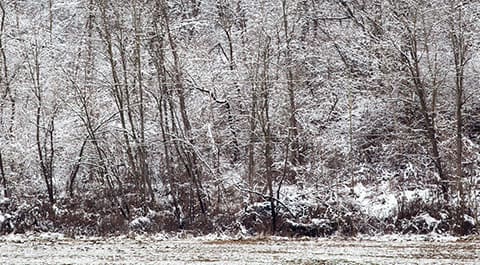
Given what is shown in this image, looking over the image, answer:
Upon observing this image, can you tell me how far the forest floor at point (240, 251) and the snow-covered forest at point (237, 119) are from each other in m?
1.94

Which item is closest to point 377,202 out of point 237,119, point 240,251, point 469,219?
point 469,219

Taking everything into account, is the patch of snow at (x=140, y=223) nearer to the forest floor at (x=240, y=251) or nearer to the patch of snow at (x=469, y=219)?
the forest floor at (x=240, y=251)

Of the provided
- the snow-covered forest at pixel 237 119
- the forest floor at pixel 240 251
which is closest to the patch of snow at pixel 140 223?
the snow-covered forest at pixel 237 119

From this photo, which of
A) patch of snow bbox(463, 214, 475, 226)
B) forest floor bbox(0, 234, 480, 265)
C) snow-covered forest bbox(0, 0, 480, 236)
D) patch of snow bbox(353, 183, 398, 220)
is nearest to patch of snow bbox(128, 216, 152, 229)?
snow-covered forest bbox(0, 0, 480, 236)

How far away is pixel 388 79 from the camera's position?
73.4 ft

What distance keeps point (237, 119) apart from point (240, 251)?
26.2ft

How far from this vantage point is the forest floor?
13906 mm

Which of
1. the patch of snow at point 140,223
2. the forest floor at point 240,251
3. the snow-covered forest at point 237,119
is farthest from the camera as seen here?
the snow-covered forest at point 237,119

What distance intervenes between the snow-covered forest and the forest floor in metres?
1.94

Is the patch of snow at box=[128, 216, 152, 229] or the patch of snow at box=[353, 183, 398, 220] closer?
the patch of snow at box=[353, 183, 398, 220]

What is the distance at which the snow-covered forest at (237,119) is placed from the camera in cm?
2031

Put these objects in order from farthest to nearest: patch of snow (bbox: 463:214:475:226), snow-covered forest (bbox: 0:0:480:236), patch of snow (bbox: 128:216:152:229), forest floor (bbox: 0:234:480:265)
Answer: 1. snow-covered forest (bbox: 0:0:480:236)
2. patch of snow (bbox: 128:216:152:229)
3. patch of snow (bbox: 463:214:475:226)
4. forest floor (bbox: 0:234:480:265)

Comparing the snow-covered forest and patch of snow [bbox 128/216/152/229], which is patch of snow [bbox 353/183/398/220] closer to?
the snow-covered forest

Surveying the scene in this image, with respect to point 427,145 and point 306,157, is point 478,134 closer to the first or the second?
point 427,145
